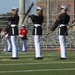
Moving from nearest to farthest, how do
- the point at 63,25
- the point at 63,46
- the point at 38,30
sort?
the point at 63,46 < the point at 63,25 < the point at 38,30

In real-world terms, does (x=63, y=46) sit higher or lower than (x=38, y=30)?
lower

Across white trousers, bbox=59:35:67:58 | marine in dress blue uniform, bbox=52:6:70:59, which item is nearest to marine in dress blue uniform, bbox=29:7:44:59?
marine in dress blue uniform, bbox=52:6:70:59

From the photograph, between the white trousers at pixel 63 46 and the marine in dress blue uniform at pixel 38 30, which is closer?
the white trousers at pixel 63 46

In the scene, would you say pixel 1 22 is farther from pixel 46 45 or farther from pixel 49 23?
pixel 46 45

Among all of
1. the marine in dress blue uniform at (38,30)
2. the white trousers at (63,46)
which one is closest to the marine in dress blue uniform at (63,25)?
the white trousers at (63,46)

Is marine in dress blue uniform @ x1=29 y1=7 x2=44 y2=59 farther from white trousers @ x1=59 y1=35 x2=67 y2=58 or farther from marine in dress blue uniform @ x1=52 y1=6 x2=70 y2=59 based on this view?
white trousers @ x1=59 y1=35 x2=67 y2=58

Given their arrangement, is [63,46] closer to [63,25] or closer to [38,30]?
[63,25]

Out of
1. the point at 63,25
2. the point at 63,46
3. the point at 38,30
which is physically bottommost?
the point at 63,46

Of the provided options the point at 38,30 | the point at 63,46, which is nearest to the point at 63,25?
the point at 63,46

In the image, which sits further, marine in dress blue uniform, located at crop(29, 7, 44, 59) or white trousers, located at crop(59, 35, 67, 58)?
marine in dress blue uniform, located at crop(29, 7, 44, 59)

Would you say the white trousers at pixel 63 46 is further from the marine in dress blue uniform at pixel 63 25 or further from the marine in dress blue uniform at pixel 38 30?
the marine in dress blue uniform at pixel 38 30
